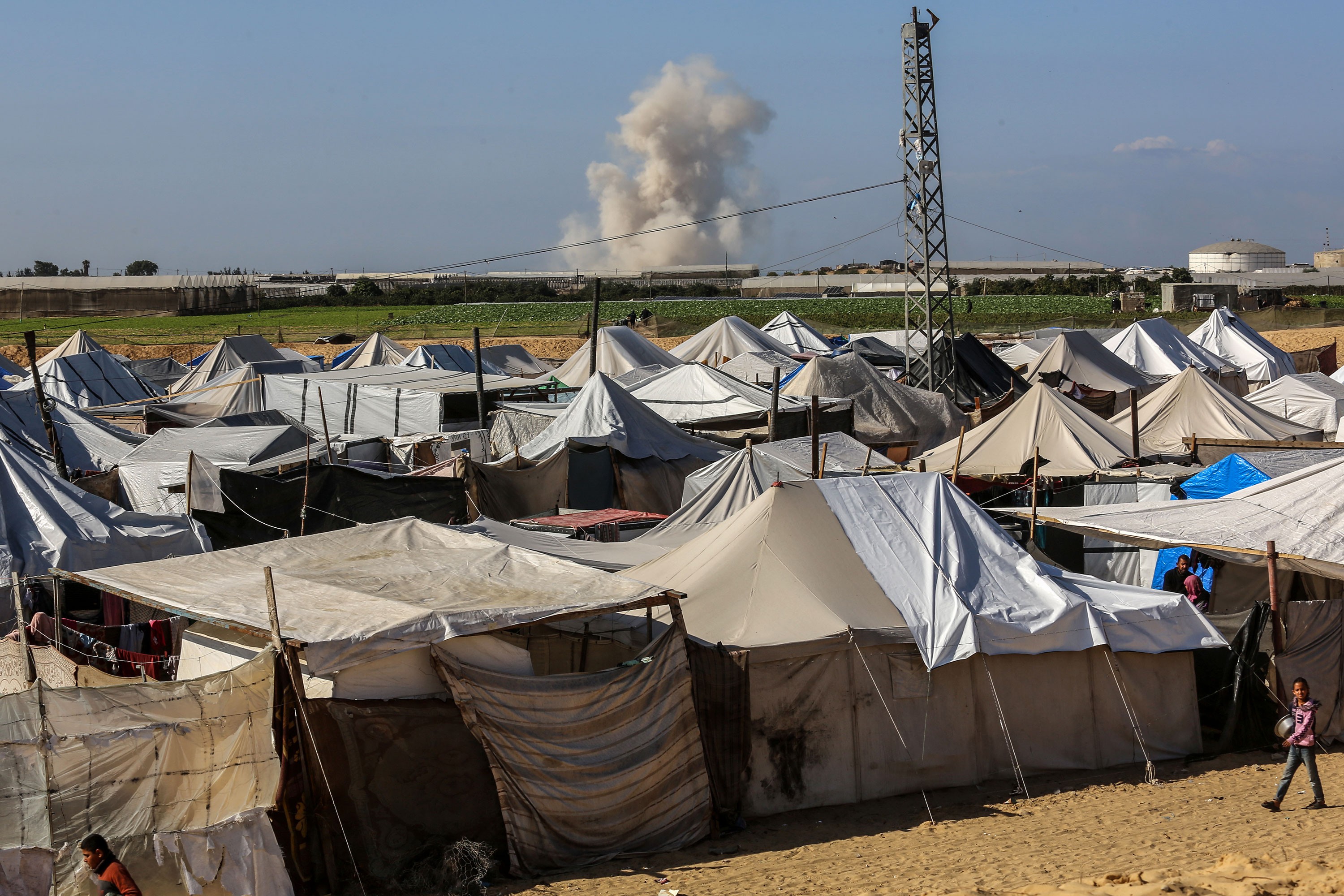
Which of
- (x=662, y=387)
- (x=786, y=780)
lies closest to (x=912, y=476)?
(x=786, y=780)

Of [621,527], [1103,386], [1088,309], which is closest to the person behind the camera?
[621,527]

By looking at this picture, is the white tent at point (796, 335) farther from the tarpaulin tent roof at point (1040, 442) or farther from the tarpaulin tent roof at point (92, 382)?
the tarpaulin tent roof at point (1040, 442)

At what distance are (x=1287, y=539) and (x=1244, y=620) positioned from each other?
5.74ft

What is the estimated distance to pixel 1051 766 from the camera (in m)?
11.4

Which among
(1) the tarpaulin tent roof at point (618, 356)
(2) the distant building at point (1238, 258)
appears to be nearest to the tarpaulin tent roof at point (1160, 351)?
(1) the tarpaulin tent roof at point (618, 356)

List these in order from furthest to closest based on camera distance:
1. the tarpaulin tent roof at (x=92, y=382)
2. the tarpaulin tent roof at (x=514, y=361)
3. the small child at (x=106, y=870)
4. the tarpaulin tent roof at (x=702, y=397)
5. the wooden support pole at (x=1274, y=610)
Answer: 1. the tarpaulin tent roof at (x=514, y=361)
2. the tarpaulin tent roof at (x=92, y=382)
3. the tarpaulin tent roof at (x=702, y=397)
4. the wooden support pole at (x=1274, y=610)
5. the small child at (x=106, y=870)

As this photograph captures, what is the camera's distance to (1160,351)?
40969mm

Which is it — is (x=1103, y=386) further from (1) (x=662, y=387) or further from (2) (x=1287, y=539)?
(2) (x=1287, y=539)

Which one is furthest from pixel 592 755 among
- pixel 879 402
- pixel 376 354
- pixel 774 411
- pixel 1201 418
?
pixel 376 354

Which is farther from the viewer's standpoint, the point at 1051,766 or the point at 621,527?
the point at 621,527

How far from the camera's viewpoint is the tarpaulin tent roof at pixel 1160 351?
40.5m

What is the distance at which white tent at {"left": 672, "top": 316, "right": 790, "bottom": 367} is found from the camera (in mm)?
42281

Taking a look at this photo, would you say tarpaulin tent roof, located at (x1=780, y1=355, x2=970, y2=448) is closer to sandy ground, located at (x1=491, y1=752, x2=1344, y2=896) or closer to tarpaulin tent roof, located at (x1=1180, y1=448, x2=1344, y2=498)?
tarpaulin tent roof, located at (x1=1180, y1=448, x2=1344, y2=498)

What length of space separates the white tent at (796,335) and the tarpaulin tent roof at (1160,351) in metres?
10.1
